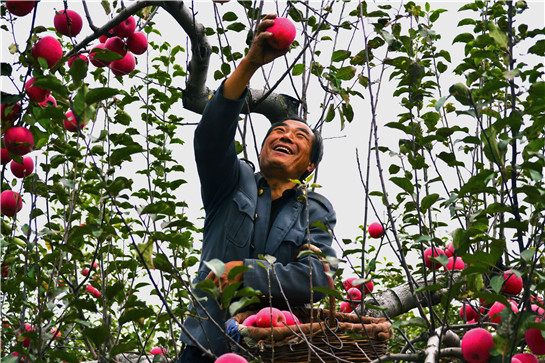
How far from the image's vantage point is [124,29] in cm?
220

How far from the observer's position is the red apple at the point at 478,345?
1466 mm

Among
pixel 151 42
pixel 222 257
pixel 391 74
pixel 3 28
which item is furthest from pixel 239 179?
pixel 151 42

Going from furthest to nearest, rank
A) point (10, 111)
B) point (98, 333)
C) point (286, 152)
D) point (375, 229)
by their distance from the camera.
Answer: point (375, 229) → point (286, 152) → point (10, 111) → point (98, 333)

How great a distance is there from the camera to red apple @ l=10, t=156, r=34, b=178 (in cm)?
223

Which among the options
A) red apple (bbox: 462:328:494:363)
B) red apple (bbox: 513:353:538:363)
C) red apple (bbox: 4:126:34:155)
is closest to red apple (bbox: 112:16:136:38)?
red apple (bbox: 4:126:34:155)

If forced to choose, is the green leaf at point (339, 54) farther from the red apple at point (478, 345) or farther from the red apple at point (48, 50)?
the red apple at point (478, 345)

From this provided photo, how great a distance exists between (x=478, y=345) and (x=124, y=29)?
5.02 feet

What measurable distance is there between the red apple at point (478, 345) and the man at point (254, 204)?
0.73 m

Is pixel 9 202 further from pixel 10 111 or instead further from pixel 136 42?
pixel 136 42

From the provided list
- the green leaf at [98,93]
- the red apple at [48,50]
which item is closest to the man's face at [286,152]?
the red apple at [48,50]

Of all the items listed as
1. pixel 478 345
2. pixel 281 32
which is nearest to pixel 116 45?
pixel 281 32

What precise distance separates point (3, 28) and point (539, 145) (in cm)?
165

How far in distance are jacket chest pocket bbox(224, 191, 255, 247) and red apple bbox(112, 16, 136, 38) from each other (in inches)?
28.5

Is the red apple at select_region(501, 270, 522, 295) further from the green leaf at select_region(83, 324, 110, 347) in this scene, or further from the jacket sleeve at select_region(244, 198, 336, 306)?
the green leaf at select_region(83, 324, 110, 347)
